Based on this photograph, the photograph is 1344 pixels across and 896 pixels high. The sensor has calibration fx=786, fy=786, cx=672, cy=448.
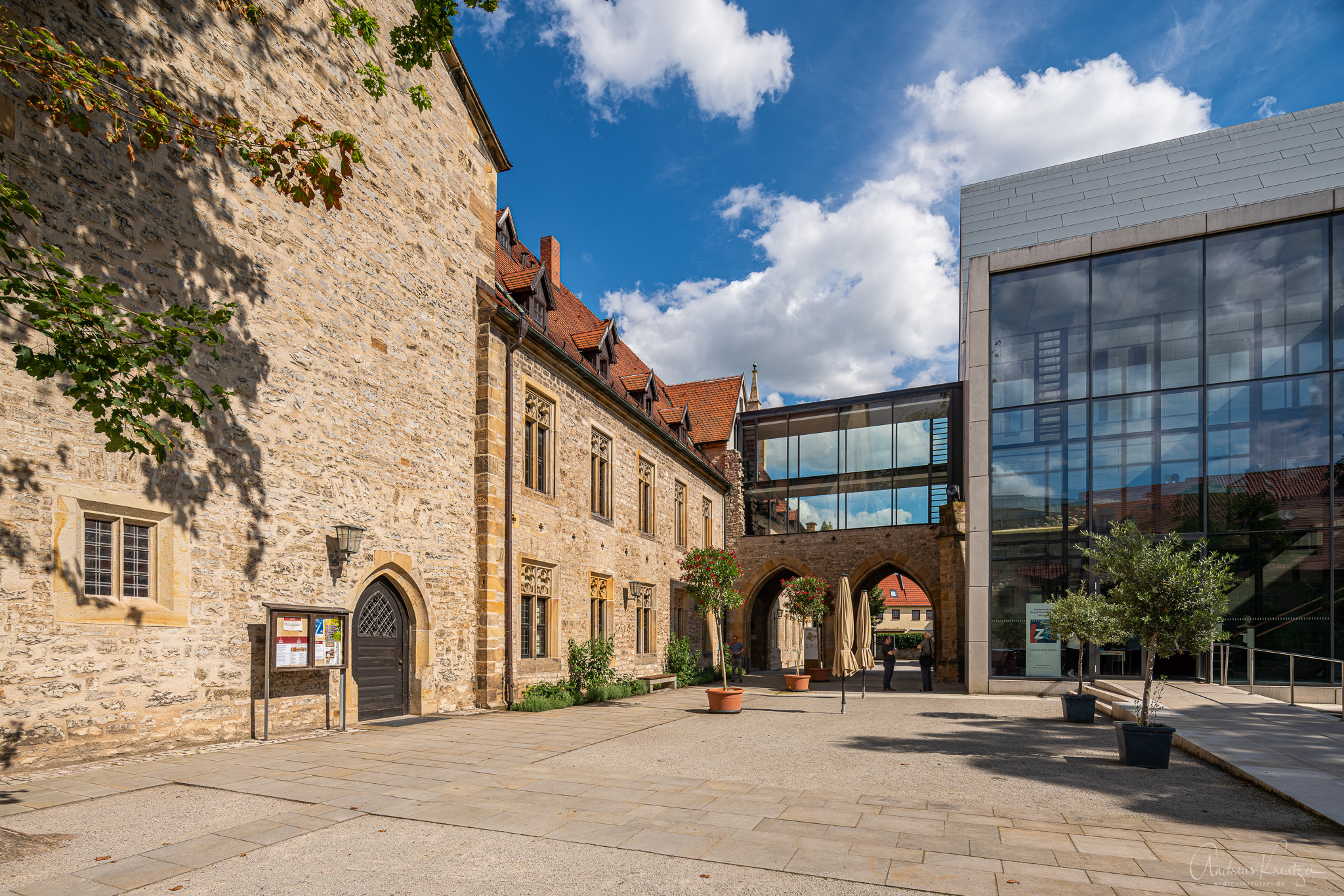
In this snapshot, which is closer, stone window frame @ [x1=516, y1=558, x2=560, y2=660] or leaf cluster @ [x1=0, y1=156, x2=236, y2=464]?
leaf cluster @ [x1=0, y1=156, x2=236, y2=464]

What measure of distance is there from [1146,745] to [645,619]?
45.8ft

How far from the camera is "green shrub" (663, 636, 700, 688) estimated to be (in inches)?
851

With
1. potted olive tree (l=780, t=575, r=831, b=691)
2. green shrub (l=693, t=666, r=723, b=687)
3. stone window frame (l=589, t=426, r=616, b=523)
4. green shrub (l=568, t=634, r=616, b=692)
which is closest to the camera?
green shrub (l=568, t=634, r=616, b=692)

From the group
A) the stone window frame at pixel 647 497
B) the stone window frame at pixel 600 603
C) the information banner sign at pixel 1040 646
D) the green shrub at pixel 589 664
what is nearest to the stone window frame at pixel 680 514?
the stone window frame at pixel 647 497

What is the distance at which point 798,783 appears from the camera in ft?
24.5

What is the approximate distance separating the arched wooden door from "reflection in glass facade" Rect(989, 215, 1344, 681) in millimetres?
12691

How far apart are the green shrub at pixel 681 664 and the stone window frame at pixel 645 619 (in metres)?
0.74

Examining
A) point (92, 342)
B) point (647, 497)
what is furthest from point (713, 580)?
point (92, 342)

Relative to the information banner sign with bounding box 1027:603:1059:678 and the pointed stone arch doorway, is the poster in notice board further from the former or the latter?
the pointed stone arch doorway

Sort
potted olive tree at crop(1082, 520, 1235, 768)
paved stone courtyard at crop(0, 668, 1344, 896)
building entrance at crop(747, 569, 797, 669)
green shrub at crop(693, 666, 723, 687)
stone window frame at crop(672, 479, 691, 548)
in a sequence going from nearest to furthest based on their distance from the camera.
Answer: paved stone courtyard at crop(0, 668, 1344, 896)
potted olive tree at crop(1082, 520, 1235, 768)
green shrub at crop(693, 666, 723, 687)
stone window frame at crop(672, 479, 691, 548)
building entrance at crop(747, 569, 797, 669)

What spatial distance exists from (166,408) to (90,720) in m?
3.79

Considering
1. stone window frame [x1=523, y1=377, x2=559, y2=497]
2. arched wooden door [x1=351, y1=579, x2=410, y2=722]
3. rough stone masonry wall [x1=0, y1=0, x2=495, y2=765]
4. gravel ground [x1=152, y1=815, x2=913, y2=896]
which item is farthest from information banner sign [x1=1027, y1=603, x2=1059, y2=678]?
gravel ground [x1=152, y1=815, x2=913, y2=896]

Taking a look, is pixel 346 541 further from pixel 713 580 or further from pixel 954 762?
pixel 713 580

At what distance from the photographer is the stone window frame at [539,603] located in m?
14.6
